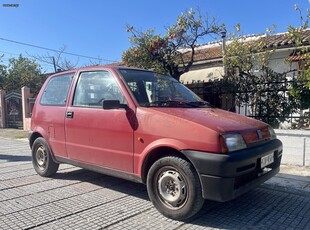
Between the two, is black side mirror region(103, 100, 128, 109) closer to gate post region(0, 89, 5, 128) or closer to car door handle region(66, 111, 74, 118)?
car door handle region(66, 111, 74, 118)

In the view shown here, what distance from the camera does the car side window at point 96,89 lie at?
4219 mm

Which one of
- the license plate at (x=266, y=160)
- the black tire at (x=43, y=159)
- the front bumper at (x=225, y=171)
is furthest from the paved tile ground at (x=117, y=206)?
the license plate at (x=266, y=160)

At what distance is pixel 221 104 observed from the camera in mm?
7844

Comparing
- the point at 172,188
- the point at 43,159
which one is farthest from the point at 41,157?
the point at 172,188

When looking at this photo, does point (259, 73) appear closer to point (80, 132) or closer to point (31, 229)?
point (80, 132)

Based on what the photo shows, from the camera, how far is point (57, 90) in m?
5.21

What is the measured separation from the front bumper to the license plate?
16 cm

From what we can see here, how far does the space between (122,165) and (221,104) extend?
4.57 m

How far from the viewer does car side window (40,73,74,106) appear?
498 centimetres

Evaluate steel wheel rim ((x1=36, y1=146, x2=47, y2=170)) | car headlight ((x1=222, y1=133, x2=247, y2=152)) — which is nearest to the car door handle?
steel wheel rim ((x1=36, y1=146, x2=47, y2=170))

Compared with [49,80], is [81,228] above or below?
below

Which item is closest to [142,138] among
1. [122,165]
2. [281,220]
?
[122,165]

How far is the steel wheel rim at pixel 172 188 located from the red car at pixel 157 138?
0.01m

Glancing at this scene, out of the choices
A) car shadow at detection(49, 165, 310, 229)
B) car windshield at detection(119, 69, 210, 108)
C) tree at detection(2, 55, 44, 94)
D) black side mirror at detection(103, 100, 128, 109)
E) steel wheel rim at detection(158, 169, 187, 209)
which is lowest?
car shadow at detection(49, 165, 310, 229)
